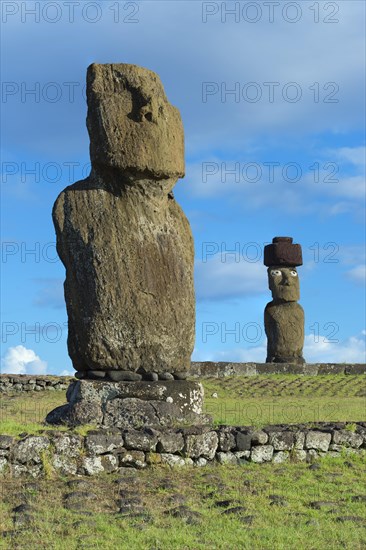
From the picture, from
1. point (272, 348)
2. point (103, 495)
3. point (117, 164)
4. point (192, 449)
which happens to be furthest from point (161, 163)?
point (272, 348)

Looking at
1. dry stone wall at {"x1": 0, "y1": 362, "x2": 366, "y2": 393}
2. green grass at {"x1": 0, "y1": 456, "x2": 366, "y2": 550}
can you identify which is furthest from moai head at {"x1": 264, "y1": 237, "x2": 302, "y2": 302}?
green grass at {"x1": 0, "y1": 456, "x2": 366, "y2": 550}

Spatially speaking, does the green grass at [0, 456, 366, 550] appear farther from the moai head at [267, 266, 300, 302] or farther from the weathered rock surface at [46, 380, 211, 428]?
the moai head at [267, 266, 300, 302]

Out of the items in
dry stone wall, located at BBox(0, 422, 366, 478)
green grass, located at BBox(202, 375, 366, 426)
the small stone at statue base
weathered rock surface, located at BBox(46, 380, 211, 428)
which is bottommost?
dry stone wall, located at BBox(0, 422, 366, 478)

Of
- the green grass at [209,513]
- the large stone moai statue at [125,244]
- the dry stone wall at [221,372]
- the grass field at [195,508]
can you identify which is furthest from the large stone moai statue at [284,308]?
the green grass at [209,513]

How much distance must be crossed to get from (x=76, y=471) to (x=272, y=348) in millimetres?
18713

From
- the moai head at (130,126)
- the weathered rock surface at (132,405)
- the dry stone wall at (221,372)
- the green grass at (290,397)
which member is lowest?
the weathered rock surface at (132,405)

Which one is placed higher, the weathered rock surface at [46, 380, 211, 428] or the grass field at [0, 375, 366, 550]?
the weathered rock surface at [46, 380, 211, 428]

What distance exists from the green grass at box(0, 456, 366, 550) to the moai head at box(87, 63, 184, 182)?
360 centimetres

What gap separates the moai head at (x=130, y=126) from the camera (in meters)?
9.82

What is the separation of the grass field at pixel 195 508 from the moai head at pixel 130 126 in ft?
10.7

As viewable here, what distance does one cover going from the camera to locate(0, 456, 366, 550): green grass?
6000 millimetres

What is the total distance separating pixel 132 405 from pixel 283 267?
59.5 feet

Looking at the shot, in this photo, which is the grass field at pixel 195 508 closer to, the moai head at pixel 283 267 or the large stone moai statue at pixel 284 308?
the large stone moai statue at pixel 284 308

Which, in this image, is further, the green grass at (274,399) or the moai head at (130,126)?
the green grass at (274,399)
